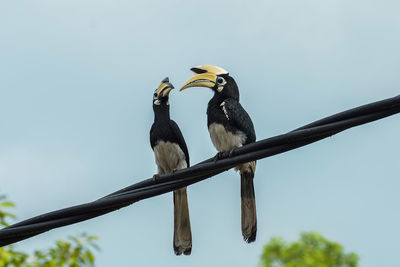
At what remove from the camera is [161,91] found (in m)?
6.55

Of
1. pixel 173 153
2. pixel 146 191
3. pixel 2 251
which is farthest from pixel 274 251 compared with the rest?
pixel 146 191

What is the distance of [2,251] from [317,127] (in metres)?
3.18

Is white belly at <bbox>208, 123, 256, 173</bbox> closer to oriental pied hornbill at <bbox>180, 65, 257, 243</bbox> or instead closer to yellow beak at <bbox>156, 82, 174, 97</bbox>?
oriental pied hornbill at <bbox>180, 65, 257, 243</bbox>

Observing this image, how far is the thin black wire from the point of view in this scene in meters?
3.28

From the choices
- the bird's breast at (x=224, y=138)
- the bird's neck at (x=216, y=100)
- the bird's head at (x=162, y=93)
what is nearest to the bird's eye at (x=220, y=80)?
the bird's neck at (x=216, y=100)

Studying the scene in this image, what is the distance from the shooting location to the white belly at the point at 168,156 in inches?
255

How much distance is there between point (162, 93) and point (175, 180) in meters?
3.07

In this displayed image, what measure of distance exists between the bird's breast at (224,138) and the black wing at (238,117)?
5cm

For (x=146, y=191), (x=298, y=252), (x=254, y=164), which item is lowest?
(x=146, y=191)

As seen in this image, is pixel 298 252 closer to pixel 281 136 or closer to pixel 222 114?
pixel 222 114

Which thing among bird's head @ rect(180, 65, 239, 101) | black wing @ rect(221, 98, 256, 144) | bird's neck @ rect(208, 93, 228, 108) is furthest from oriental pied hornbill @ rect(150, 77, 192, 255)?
black wing @ rect(221, 98, 256, 144)

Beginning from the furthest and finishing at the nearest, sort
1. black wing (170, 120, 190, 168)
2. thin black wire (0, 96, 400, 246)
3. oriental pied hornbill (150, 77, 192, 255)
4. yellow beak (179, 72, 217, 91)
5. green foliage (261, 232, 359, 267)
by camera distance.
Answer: green foliage (261, 232, 359, 267) → black wing (170, 120, 190, 168) → oriental pied hornbill (150, 77, 192, 255) → yellow beak (179, 72, 217, 91) → thin black wire (0, 96, 400, 246)

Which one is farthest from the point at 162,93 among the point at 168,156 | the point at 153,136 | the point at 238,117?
the point at 238,117

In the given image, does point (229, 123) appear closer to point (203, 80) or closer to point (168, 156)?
point (203, 80)
